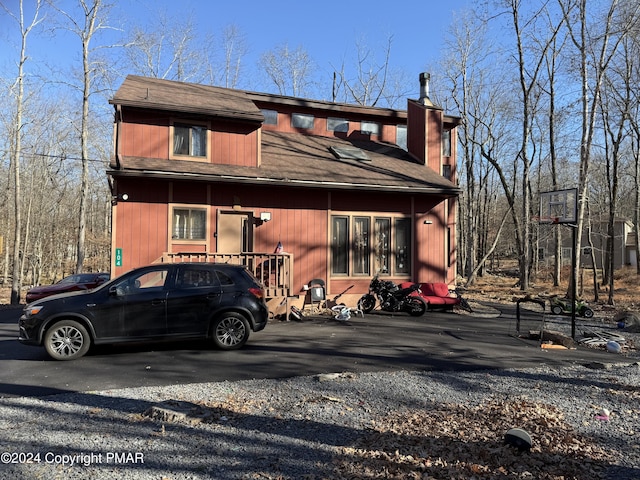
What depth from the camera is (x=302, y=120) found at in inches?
663

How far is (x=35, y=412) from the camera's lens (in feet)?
14.8

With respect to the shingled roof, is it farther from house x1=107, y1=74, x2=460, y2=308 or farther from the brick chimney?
the brick chimney

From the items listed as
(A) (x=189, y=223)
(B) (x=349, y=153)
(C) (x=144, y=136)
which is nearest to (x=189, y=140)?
(C) (x=144, y=136)

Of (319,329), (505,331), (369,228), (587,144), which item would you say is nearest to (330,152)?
(369,228)

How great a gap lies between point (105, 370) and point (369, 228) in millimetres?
8750

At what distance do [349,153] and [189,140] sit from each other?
547 centimetres

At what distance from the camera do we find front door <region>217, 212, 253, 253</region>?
1183 cm

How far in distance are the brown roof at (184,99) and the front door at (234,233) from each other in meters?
2.90

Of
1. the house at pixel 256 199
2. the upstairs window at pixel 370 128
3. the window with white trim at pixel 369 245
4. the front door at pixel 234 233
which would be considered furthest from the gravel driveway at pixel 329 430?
the upstairs window at pixel 370 128

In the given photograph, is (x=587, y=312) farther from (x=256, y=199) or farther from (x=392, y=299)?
(x=256, y=199)

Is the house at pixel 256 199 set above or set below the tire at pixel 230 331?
above

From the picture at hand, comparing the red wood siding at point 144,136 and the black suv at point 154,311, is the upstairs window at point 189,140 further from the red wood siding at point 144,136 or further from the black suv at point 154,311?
the black suv at point 154,311

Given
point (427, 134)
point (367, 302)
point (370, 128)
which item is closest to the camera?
point (367, 302)

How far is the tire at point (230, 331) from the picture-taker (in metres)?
7.36
